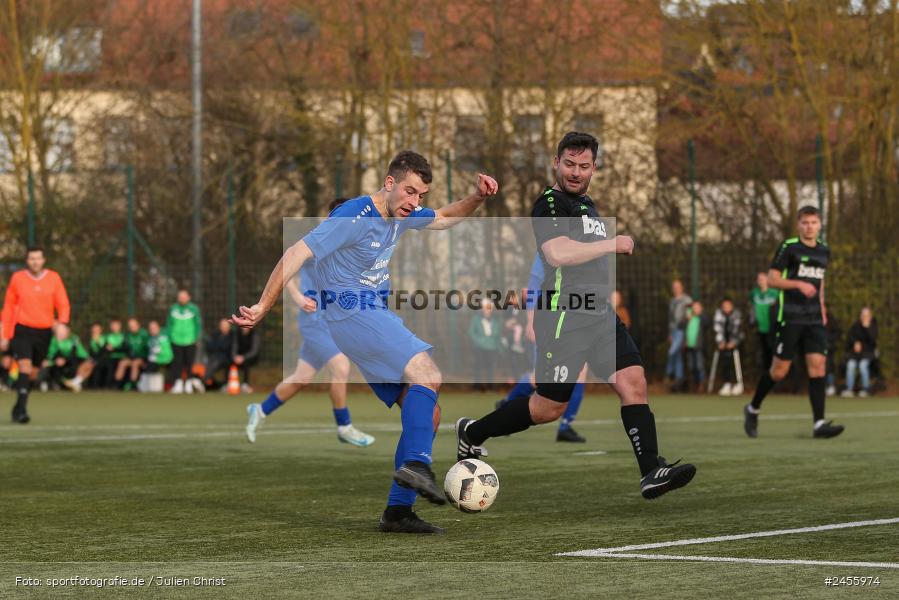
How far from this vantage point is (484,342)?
2461 centimetres

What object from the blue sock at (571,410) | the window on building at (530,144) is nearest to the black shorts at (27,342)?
the blue sock at (571,410)

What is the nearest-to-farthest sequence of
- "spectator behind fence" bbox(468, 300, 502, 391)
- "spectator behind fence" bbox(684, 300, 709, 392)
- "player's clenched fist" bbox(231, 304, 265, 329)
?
"player's clenched fist" bbox(231, 304, 265, 329) → "spectator behind fence" bbox(684, 300, 709, 392) → "spectator behind fence" bbox(468, 300, 502, 391)

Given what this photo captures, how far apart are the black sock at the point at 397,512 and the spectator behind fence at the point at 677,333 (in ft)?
54.2

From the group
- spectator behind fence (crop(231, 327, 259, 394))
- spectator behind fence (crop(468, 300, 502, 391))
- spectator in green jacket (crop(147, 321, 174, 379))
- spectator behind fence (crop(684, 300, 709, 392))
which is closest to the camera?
spectator behind fence (crop(684, 300, 709, 392))

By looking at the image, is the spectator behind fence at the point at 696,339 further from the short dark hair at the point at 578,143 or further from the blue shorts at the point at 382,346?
the blue shorts at the point at 382,346

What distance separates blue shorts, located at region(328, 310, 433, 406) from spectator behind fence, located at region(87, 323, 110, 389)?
64.8 ft

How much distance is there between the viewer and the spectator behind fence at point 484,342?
80.5ft

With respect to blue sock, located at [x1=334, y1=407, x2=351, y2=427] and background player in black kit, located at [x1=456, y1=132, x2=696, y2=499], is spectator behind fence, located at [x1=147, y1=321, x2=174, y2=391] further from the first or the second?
background player in black kit, located at [x1=456, y1=132, x2=696, y2=499]

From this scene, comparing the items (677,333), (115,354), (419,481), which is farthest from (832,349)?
(419,481)

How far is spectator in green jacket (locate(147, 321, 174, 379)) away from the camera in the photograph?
26.3 meters

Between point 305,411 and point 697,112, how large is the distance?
29.8ft

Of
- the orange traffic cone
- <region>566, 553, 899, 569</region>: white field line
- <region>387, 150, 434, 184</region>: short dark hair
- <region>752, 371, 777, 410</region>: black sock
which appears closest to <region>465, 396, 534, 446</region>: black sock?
<region>387, 150, 434, 184</region>: short dark hair

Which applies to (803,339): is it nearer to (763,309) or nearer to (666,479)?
(666,479)

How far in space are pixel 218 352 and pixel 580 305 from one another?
18220 millimetres
